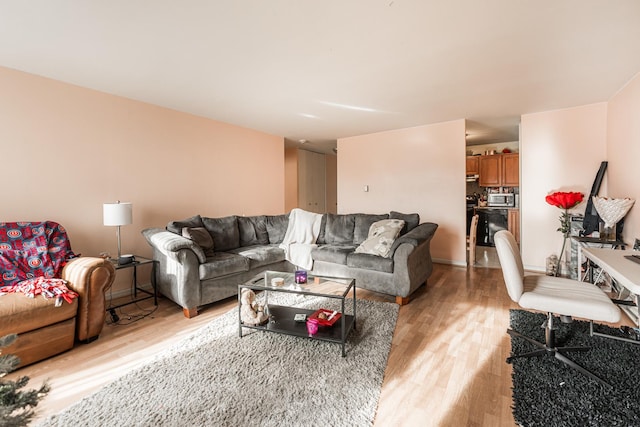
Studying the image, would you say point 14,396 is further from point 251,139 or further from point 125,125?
point 251,139

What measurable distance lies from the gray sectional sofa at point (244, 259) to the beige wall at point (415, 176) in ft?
4.07

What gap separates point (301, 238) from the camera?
408 cm

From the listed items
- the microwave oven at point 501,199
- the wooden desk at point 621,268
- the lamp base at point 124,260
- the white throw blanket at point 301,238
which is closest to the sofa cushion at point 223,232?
the white throw blanket at point 301,238

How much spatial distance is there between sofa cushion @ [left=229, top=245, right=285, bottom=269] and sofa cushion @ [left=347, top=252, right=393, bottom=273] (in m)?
0.95

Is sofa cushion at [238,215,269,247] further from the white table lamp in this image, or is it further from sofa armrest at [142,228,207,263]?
the white table lamp

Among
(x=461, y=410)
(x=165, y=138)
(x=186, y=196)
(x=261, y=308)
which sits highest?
(x=165, y=138)

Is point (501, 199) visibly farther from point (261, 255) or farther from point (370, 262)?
point (261, 255)

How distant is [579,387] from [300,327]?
178cm

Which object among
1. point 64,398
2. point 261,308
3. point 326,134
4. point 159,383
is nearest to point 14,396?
point 159,383

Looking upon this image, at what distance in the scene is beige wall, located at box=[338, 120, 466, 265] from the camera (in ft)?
14.9

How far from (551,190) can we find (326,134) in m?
3.69

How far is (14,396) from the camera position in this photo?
74 cm

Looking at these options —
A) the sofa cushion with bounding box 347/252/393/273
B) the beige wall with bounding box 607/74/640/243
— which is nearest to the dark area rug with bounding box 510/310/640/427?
the sofa cushion with bounding box 347/252/393/273

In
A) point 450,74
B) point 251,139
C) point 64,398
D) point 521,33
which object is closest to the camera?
point 64,398
